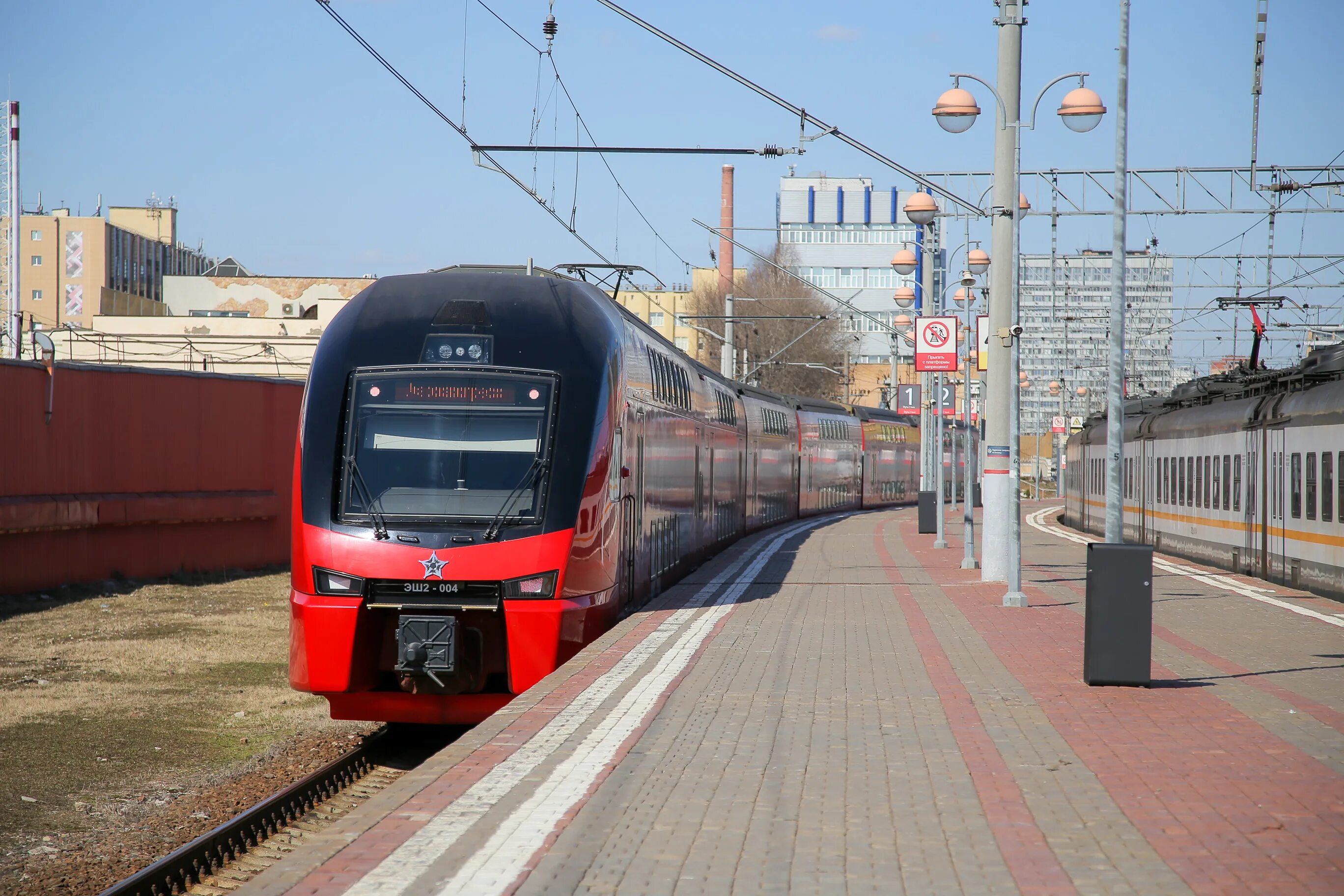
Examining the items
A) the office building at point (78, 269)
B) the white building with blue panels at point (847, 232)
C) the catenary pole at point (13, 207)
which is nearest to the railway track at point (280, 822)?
the catenary pole at point (13, 207)

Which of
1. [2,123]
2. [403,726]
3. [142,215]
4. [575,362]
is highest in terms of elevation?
[142,215]

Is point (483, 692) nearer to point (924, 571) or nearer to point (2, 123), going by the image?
point (924, 571)

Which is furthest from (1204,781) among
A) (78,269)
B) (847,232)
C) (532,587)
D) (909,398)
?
(847,232)

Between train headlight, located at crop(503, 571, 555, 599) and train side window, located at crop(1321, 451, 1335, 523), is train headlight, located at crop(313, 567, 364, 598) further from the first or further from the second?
train side window, located at crop(1321, 451, 1335, 523)

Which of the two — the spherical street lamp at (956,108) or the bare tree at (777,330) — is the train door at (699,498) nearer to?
the spherical street lamp at (956,108)

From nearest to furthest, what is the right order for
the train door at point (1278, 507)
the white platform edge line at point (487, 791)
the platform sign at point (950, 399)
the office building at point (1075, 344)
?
the white platform edge line at point (487, 791), the train door at point (1278, 507), the platform sign at point (950, 399), the office building at point (1075, 344)

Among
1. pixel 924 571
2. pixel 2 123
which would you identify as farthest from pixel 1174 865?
pixel 2 123

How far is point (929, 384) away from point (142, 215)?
7589 cm

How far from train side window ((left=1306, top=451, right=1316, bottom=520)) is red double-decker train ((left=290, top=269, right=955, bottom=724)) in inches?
395

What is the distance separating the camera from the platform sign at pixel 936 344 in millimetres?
22984

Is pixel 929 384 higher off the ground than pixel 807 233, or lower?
lower

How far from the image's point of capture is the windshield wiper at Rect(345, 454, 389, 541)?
34.1 feet

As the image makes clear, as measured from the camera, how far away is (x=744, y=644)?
1214 cm

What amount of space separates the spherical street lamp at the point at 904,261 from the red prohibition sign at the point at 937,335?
6.26 meters
